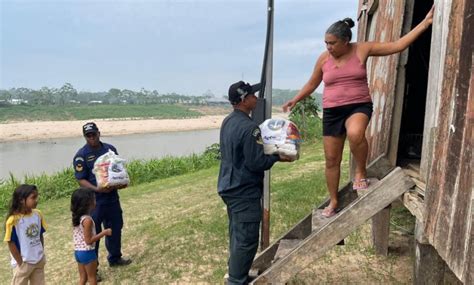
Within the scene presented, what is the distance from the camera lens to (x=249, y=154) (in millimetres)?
3590

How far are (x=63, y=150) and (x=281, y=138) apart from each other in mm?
37064

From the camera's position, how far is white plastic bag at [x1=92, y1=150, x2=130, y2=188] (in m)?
5.21

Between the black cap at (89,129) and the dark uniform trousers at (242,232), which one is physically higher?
the black cap at (89,129)

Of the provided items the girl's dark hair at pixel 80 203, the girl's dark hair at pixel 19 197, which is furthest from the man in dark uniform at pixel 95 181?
the girl's dark hair at pixel 19 197

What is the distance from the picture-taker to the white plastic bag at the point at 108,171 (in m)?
5.21

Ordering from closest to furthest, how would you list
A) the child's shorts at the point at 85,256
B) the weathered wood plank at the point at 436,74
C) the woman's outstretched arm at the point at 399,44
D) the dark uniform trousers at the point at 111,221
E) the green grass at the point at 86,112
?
the weathered wood plank at the point at 436,74
the woman's outstretched arm at the point at 399,44
the child's shorts at the point at 85,256
the dark uniform trousers at the point at 111,221
the green grass at the point at 86,112

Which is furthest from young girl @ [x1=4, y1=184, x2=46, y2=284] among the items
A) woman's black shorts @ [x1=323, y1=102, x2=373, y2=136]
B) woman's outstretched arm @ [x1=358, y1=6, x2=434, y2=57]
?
woman's outstretched arm @ [x1=358, y1=6, x2=434, y2=57]

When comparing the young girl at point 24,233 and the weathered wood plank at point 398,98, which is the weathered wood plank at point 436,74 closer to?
the weathered wood plank at point 398,98

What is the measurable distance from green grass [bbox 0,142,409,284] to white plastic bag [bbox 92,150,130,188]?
1.19 meters

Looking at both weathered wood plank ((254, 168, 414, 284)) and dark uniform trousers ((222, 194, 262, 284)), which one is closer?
weathered wood plank ((254, 168, 414, 284))

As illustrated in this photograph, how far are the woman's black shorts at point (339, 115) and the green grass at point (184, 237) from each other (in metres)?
2.02

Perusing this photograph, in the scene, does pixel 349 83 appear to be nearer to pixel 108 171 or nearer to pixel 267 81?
pixel 267 81

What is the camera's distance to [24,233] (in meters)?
4.30

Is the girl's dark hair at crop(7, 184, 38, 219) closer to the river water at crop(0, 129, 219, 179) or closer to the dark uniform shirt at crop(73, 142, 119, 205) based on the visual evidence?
the dark uniform shirt at crop(73, 142, 119, 205)
